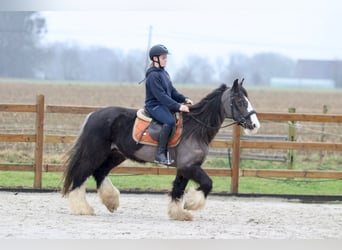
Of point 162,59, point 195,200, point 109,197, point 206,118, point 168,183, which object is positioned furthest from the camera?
point 168,183

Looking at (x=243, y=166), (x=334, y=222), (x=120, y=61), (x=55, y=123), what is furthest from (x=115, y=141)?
(x=120, y=61)

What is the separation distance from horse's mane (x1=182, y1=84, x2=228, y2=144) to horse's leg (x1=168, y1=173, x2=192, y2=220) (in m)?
0.55

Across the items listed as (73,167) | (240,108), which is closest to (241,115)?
(240,108)

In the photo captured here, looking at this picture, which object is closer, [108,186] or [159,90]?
[159,90]

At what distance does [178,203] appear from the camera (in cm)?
818

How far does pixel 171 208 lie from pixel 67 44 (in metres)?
32.3

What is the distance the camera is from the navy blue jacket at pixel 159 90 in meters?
8.09

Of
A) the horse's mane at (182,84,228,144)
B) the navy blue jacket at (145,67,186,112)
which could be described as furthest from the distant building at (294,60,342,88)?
the navy blue jacket at (145,67,186,112)

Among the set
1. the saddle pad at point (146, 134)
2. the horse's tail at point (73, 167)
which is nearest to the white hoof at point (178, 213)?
the saddle pad at point (146, 134)

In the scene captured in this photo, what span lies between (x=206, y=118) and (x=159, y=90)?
71 centimetres

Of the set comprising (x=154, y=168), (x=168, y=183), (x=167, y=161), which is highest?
(x=167, y=161)

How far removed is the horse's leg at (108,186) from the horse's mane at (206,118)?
99cm

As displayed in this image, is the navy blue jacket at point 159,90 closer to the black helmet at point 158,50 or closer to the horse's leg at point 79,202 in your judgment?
the black helmet at point 158,50

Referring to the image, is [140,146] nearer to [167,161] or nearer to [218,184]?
[167,161]
